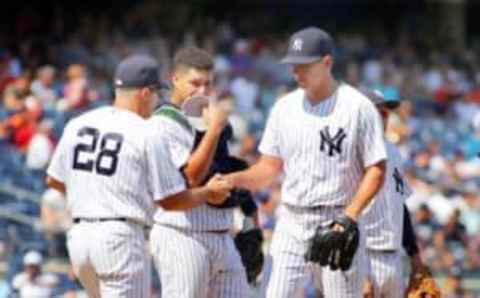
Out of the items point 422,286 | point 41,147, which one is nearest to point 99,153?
point 422,286

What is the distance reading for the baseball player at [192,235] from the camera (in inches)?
315

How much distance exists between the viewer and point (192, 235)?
8.10 meters

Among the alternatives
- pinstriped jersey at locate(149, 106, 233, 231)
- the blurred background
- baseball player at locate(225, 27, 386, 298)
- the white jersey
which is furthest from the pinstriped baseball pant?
the blurred background

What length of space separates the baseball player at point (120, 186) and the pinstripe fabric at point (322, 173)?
0.73 m

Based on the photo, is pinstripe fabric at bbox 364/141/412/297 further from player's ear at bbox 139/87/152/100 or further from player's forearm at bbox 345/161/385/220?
player's ear at bbox 139/87/152/100

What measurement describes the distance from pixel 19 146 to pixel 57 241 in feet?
4.31

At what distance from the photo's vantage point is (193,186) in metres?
7.87

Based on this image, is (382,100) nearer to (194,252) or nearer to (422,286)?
(422,286)

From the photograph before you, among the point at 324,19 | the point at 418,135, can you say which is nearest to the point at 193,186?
the point at 418,135

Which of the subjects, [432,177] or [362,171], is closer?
[362,171]

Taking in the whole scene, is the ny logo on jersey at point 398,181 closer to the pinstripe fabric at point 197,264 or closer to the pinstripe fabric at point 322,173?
the pinstripe fabric at point 322,173

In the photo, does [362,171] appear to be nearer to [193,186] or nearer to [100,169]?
[193,186]

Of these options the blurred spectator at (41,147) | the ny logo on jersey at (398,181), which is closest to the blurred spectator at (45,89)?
the blurred spectator at (41,147)

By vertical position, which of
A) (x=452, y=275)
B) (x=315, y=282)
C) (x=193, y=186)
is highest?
(x=193, y=186)
